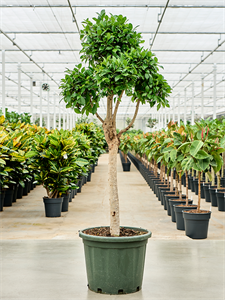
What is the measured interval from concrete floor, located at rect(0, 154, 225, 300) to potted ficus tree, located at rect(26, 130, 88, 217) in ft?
0.95

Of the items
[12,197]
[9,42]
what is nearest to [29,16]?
[9,42]

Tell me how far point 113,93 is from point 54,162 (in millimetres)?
2839

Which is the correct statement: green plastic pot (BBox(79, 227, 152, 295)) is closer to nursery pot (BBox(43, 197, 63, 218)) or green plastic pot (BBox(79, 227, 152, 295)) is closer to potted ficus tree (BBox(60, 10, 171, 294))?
potted ficus tree (BBox(60, 10, 171, 294))

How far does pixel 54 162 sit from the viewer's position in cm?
510

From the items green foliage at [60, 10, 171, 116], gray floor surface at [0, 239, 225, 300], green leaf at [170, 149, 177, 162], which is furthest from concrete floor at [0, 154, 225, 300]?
green foliage at [60, 10, 171, 116]

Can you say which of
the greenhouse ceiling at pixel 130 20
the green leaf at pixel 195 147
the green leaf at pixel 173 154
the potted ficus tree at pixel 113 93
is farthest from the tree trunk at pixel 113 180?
the greenhouse ceiling at pixel 130 20

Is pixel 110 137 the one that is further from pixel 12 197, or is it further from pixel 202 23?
pixel 202 23

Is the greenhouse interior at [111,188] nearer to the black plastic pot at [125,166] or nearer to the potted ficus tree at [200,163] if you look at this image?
the potted ficus tree at [200,163]

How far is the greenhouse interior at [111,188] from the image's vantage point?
2.43 meters

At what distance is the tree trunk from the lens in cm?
258

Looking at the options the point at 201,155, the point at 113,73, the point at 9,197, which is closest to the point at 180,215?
the point at 201,155

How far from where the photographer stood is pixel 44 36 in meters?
10.7

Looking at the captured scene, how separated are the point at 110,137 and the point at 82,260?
50.5 inches

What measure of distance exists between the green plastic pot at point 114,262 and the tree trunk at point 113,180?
0.24 m
